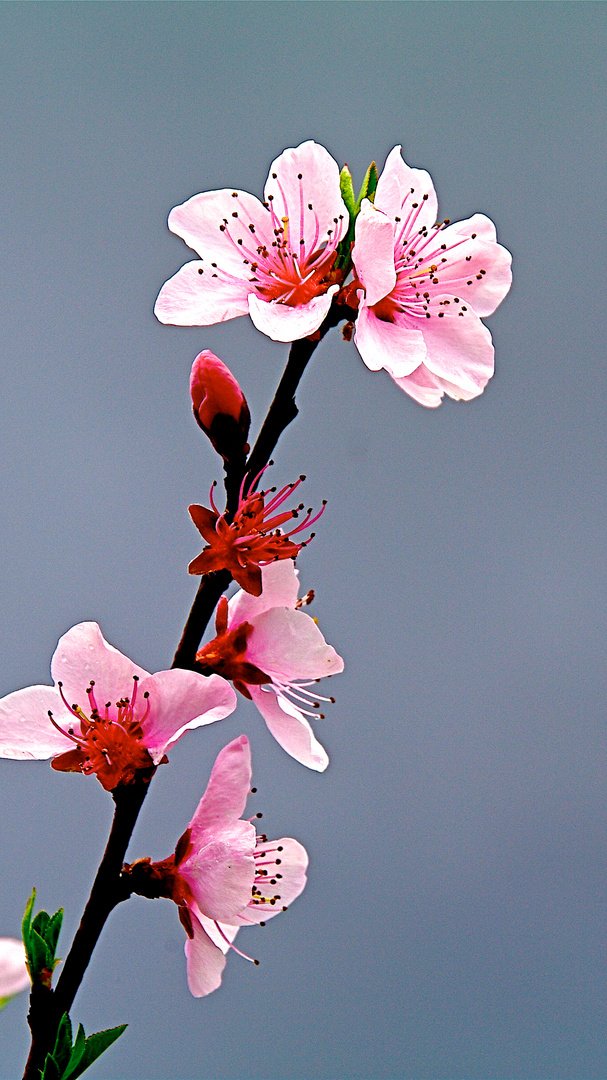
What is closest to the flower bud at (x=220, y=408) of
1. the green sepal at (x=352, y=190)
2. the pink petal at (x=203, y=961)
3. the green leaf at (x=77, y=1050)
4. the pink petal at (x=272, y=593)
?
the pink petal at (x=272, y=593)

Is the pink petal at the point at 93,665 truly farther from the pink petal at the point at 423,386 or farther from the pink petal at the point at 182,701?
the pink petal at the point at 423,386

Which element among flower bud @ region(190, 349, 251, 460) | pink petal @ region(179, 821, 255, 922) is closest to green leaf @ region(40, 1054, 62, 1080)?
pink petal @ region(179, 821, 255, 922)

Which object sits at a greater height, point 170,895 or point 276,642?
point 276,642

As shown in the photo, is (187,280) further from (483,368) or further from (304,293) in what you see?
(483,368)

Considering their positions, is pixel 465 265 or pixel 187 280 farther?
pixel 465 265

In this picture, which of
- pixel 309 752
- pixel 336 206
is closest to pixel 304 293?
pixel 336 206

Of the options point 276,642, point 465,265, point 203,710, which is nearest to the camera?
point 203,710


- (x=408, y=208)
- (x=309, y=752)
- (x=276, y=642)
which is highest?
(x=408, y=208)

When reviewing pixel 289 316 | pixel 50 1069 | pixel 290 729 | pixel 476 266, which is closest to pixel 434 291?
pixel 476 266
